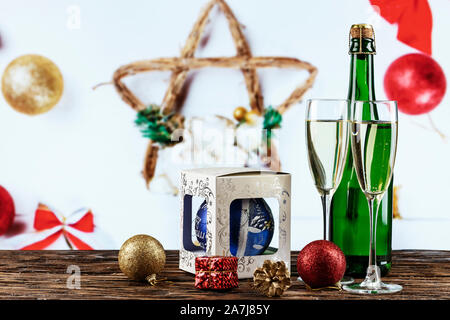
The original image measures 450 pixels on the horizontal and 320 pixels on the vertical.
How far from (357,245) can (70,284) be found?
424 millimetres

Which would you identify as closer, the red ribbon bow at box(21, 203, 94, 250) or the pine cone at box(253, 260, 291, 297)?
the pine cone at box(253, 260, 291, 297)

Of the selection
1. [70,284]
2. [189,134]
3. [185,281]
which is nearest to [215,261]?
[185,281]

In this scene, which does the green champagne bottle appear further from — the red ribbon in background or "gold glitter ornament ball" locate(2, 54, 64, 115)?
"gold glitter ornament ball" locate(2, 54, 64, 115)

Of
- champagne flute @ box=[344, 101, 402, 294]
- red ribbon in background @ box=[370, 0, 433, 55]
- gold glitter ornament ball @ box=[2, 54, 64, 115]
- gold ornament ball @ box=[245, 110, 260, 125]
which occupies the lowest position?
champagne flute @ box=[344, 101, 402, 294]

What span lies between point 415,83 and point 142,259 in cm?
186

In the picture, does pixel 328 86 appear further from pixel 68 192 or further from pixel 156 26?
pixel 68 192

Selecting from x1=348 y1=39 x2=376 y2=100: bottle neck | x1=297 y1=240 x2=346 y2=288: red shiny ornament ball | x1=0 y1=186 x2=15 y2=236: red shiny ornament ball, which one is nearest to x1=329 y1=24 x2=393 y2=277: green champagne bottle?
x1=348 y1=39 x2=376 y2=100: bottle neck

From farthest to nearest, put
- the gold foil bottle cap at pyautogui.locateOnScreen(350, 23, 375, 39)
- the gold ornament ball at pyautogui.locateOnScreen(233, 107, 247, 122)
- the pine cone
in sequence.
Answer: the gold ornament ball at pyautogui.locateOnScreen(233, 107, 247, 122)
the gold foil bottle cap at pyautogui.locateOnScreen(350, 23, 375, 39)
the pine cone

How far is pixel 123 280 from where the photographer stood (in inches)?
35.2

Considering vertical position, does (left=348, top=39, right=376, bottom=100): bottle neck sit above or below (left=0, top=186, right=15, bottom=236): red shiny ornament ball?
above

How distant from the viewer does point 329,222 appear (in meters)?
0.96

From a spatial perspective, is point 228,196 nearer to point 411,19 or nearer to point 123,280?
point 123,280

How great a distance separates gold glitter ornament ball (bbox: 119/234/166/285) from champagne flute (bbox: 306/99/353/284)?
0.26 m

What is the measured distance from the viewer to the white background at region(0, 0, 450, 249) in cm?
241
